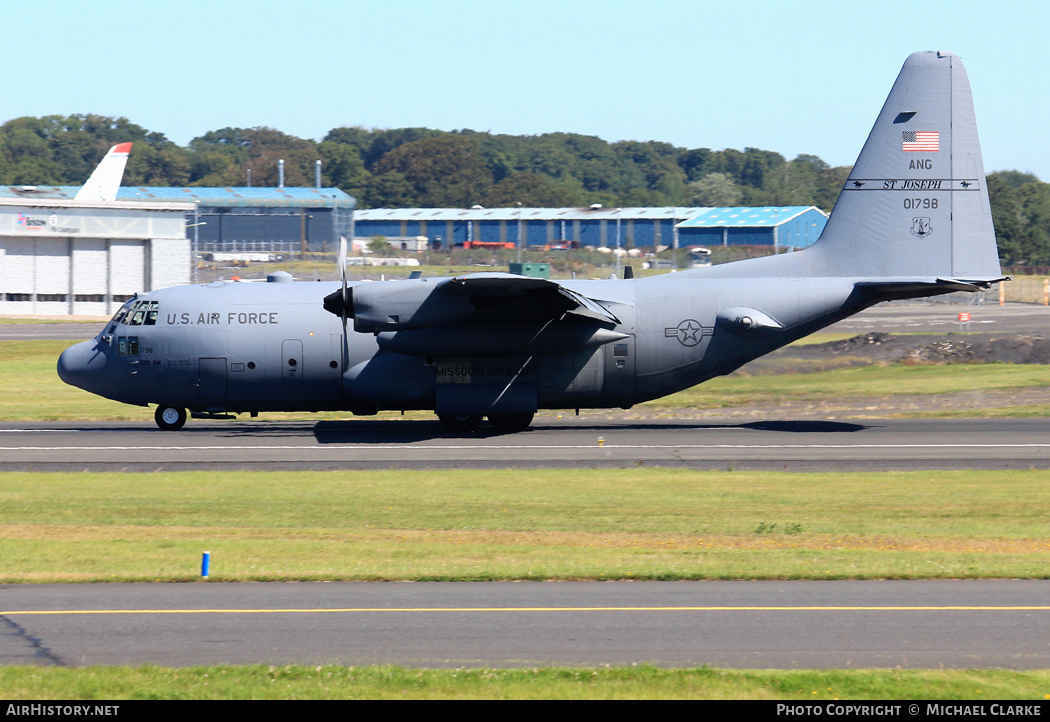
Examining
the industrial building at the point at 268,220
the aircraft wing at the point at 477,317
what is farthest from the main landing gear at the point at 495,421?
the industrial building at the point at 268,220

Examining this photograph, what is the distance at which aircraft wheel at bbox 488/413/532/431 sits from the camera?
28391 mm

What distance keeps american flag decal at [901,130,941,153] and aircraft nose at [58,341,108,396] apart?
2262cm

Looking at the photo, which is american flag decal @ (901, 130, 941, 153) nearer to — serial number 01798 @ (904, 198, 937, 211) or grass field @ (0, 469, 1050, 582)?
serial number 01798 @ (904, 198, 937, 211)

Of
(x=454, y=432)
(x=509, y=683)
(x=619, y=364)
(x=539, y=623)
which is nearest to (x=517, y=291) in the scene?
(x=619, y=364)

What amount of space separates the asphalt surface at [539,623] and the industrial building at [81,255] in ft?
209

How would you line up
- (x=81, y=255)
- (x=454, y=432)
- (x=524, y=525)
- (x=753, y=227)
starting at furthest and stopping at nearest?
(x=753, y=227)
(x=81, y=255)
(x=454, y=432)
(x=524, y=525)

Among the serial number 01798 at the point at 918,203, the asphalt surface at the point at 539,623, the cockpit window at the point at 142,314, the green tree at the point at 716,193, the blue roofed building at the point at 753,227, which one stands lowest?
the asphalt surface at the point at 539,623

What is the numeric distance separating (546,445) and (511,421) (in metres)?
2.59

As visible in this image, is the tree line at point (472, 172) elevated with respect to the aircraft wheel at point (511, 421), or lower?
elevated

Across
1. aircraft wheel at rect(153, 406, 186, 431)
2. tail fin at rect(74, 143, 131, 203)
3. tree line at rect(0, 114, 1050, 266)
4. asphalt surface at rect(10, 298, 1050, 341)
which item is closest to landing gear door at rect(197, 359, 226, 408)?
aircraft wheel at rect(153, 406, 186, 431)

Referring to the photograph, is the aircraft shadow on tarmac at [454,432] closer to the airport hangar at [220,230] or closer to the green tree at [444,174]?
the airport hangar at [220,230]

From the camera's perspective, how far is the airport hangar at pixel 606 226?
97312 mm

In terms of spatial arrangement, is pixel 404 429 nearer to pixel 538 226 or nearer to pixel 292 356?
pixel 292 356

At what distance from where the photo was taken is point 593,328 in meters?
27.1
